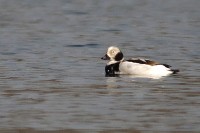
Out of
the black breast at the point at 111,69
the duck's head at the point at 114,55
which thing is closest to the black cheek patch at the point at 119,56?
the duck's head at the point at 114,55

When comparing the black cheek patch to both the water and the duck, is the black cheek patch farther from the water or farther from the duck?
the water

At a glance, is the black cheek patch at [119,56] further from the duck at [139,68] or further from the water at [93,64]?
the water at [93,64]

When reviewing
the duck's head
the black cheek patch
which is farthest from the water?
the black cheek patch

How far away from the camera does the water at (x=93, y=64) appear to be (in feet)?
43.6

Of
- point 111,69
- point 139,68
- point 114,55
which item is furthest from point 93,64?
point 139,68

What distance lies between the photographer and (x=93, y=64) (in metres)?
20.5

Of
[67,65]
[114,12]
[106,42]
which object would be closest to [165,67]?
[67,65]

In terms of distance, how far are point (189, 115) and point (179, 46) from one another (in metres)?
10.3

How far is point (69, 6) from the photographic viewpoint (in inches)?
1396

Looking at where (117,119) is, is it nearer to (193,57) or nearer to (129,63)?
(129,63)

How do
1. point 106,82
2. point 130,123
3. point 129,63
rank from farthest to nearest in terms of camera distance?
point 129,63 < point 106,82 < point 130,123

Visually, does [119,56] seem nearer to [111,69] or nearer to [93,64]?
[111,69]

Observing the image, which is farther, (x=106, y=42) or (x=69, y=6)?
(x=69, y=6)

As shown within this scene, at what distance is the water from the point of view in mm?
13297
